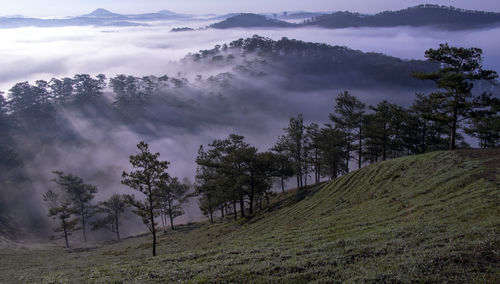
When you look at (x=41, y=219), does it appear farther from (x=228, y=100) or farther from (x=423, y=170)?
(x=228, y=100)

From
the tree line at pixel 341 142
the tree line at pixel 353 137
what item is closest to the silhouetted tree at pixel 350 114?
the tree line at pixel 353 137

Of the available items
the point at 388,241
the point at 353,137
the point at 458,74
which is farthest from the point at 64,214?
the point at 458,74

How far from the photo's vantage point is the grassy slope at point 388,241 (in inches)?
466

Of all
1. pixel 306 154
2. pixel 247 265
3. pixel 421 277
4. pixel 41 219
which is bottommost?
pixel 41 219

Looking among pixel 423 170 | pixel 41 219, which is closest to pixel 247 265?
pixel 423 170

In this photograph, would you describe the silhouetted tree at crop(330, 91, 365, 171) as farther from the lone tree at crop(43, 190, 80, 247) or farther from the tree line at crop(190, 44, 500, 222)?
the lone tree at crop(43, 190, 80, 247)

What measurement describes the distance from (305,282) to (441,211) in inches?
466

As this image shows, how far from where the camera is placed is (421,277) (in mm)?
10859

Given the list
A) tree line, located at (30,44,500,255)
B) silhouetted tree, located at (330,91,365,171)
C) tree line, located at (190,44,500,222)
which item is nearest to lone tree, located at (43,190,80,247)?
tree line, located at (30,44,500,255)

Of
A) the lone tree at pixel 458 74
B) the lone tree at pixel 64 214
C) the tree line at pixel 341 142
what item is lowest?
the lone tree at pixel 64 214

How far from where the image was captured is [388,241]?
15320 millimetres

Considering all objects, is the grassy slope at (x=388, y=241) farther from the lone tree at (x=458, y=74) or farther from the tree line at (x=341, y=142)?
the tree line at (x=341, y=142)

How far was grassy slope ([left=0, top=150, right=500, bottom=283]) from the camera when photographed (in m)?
11.8

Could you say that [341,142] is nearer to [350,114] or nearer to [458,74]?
[350,114]
